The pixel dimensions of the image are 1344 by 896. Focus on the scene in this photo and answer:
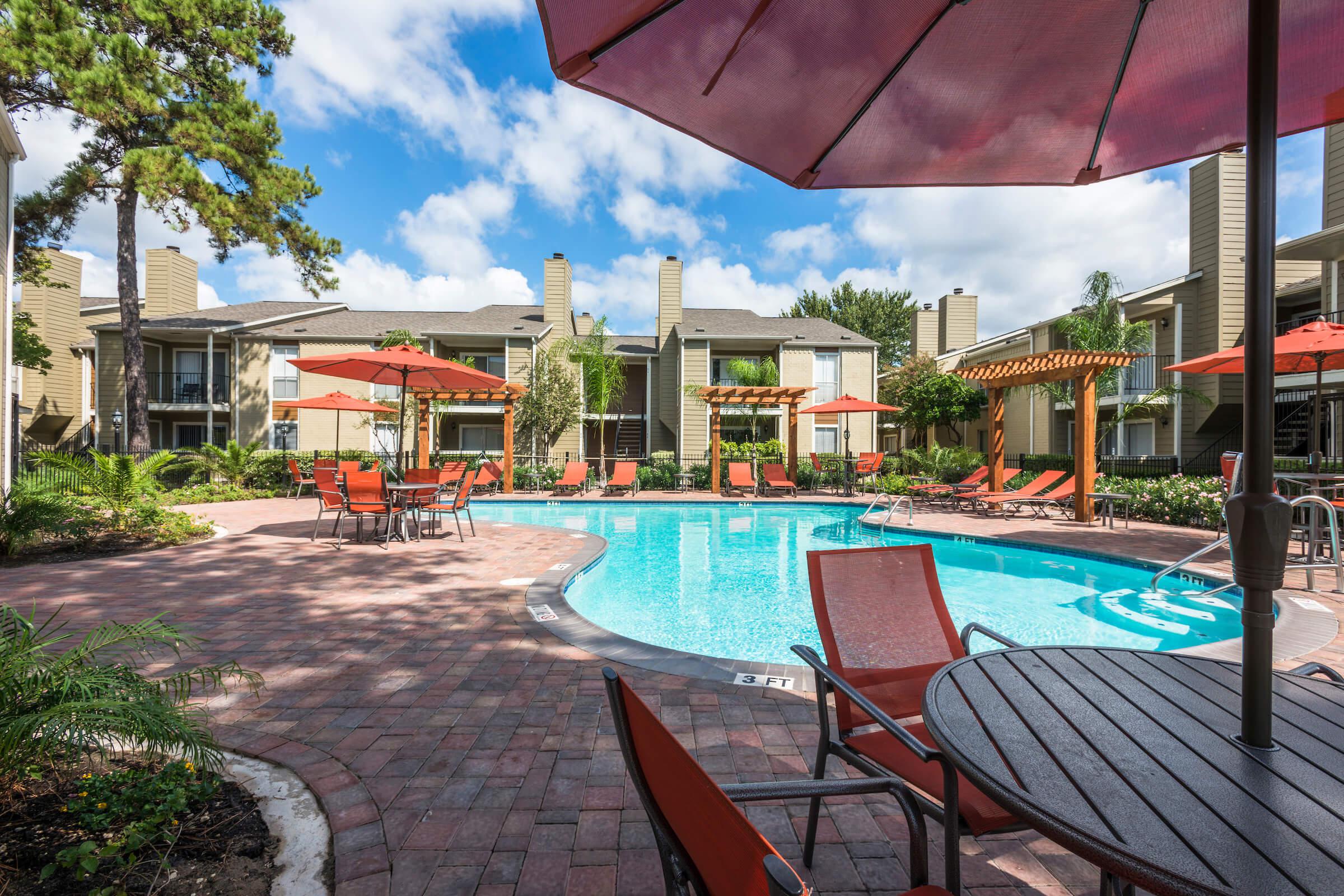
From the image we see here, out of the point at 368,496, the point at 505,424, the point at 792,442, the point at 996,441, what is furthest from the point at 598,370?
the point at 368,496

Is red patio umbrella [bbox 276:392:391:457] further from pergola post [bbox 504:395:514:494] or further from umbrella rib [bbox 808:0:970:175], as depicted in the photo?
umbrella rib [bbox 808:0:970:175]

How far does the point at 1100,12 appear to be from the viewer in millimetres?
2127

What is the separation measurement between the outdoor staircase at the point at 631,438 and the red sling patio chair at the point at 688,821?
25109 millimetres

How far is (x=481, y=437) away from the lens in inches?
960

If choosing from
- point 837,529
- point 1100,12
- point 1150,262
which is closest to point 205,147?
point 837,529

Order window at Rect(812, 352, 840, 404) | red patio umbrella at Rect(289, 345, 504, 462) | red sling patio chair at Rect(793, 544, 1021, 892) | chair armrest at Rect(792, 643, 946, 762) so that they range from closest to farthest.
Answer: chair armrest at Rect(792, 643, 946, 762) → red sling patio chair at Rect(793, 544, 1021, 892) → red patio umbrella at Rect(289, 345, 504, 462) → window at Rect(812, 352, 840, 404)

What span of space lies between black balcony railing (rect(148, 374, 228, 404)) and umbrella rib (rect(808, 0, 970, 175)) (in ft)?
87.9

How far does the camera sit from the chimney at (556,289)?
78.1 feet

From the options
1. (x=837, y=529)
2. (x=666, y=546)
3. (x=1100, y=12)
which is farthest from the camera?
(x=837, y=529)

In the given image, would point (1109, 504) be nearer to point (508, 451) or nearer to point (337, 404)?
point (508, 451)

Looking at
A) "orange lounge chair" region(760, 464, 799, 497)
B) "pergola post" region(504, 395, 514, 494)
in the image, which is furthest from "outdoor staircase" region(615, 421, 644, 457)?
"orange lounge chair" region(760, 464, 799, 497)

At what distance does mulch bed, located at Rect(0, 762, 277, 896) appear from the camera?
5.65 ft

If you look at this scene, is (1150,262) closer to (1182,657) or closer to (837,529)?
(837,529)

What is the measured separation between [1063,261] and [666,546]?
160ft
